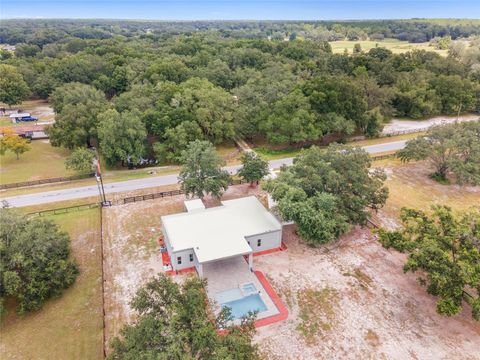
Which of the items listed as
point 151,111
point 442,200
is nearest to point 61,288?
point 151,111

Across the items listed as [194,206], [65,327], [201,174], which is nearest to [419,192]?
[201,174]

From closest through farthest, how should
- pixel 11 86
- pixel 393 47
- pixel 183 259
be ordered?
pixel 183 259
pixel 11 86
pixel 393 47

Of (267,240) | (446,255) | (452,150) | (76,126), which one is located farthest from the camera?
(76,126)

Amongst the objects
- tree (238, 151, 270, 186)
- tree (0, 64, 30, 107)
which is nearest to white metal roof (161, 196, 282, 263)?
tree (238, 151, 270, 186)

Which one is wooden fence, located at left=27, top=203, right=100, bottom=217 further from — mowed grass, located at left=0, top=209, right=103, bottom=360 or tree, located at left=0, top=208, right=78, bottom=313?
mowed grass, located at left=0, top=209, right=103, bottom=360

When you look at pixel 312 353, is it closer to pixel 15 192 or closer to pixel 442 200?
pixel 442 200

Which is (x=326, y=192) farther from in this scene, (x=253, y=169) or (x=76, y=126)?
(x=76, y=126)
